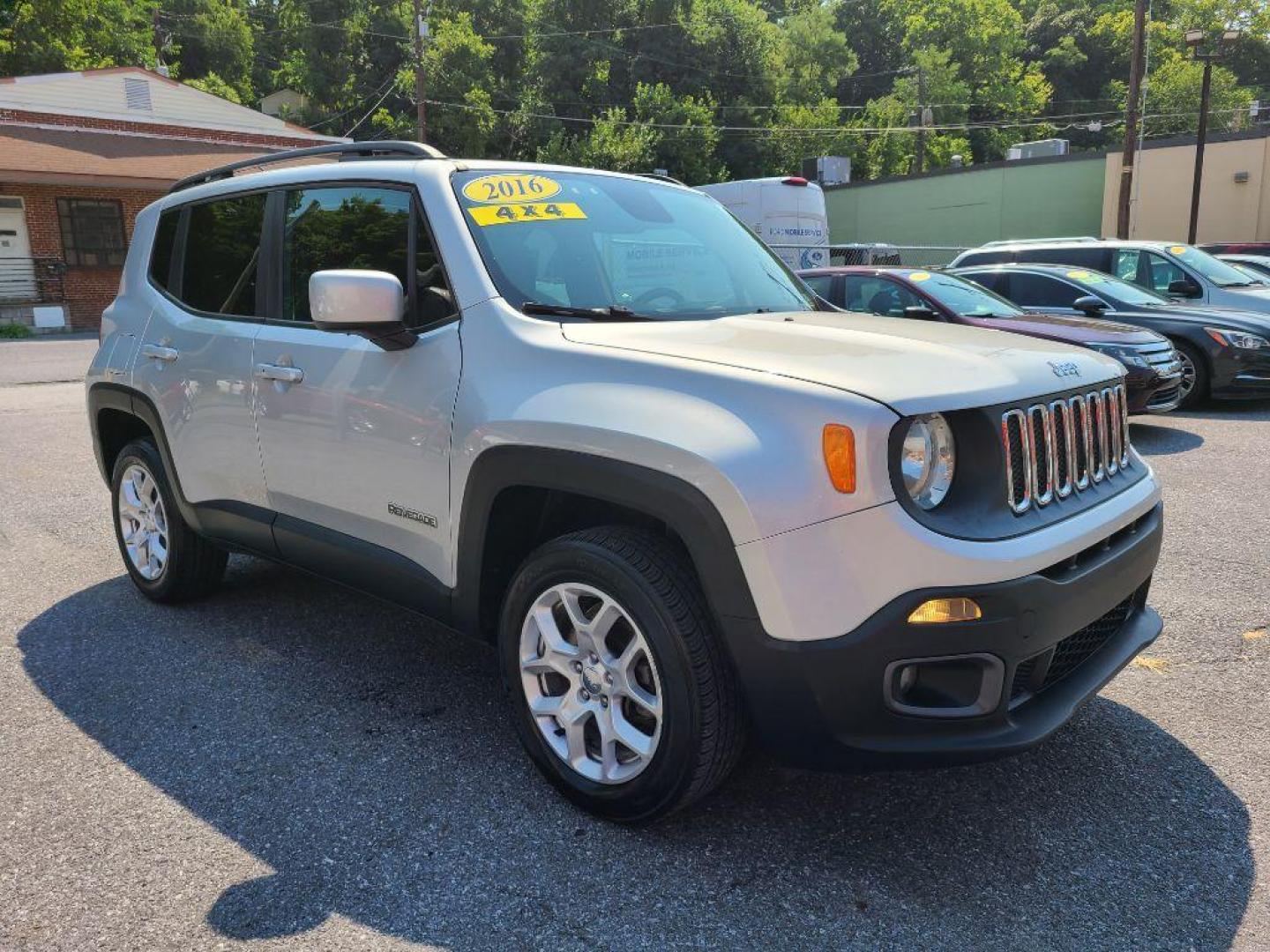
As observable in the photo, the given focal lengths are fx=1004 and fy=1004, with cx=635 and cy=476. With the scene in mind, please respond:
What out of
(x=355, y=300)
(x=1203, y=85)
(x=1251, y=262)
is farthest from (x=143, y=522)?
(x=1203, y=85)

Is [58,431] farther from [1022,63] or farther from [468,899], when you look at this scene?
[1022,63]

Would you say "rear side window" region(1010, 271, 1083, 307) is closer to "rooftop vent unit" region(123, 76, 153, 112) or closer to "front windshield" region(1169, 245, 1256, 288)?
"front windshield" region(1169, 245, 1256, 288)

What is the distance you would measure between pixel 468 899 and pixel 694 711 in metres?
0.73

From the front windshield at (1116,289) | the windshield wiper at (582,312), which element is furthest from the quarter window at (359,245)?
the front windshield at (1116,289)

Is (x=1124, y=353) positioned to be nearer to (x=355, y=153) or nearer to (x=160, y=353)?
(x=355, y=153)

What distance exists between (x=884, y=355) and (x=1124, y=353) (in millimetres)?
6584

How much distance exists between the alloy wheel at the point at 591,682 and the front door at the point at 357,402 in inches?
18.0

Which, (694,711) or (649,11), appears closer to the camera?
(694,711)

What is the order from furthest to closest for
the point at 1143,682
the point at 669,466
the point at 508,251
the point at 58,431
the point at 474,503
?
1. the point at 58,431
2. the point at 1143,682
3. the point at 508,251
4. the point at 474,503
5. the point at 669,466

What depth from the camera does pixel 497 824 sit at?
2.81 m

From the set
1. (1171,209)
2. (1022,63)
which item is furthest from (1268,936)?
(1022,63)

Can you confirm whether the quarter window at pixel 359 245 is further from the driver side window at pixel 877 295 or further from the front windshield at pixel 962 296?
the front windshield at pixel 962 296

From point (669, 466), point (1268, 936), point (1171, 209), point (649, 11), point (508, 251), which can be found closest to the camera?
point (1268, 936)

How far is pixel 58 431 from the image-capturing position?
31.8 feet
